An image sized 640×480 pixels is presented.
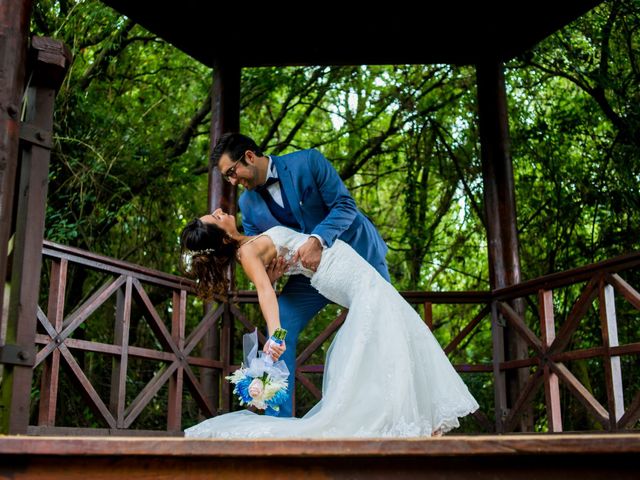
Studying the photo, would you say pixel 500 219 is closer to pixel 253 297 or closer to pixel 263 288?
pixel 253 297

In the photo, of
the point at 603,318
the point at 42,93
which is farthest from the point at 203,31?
the point at 603,318

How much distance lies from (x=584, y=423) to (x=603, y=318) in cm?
351

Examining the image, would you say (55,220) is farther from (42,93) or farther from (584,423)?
(584,423)

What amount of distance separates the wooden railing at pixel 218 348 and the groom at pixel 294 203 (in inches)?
49.8

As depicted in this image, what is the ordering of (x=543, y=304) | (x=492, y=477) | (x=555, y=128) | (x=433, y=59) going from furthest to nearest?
1. (x=555, y=128)
2. (x=433, y=59)
3. (x=543, y=304)
4. (x=492, y=477)

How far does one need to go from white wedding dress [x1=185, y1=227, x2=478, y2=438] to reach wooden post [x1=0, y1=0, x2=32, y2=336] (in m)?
1.21

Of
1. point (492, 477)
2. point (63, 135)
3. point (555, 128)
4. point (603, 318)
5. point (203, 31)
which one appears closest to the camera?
point (492, 477)

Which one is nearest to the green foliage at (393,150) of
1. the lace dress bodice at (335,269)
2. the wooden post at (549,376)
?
the wooden post at (549,376)

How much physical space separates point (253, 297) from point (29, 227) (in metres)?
3.35

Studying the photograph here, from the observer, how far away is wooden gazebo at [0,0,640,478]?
76.6 inches

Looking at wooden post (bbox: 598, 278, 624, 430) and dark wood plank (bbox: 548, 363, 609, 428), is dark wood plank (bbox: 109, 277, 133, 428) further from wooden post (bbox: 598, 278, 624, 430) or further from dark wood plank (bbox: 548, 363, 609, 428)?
wooden post (bbox: 598, 278, 624, 430)

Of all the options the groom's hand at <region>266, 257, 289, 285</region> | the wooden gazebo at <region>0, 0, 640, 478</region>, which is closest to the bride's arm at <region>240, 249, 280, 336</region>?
the groom's hand at <region>266, 257, 289, 285</region>

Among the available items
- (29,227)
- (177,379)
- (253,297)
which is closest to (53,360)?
(177,379)

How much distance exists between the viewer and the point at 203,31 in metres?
6.57
